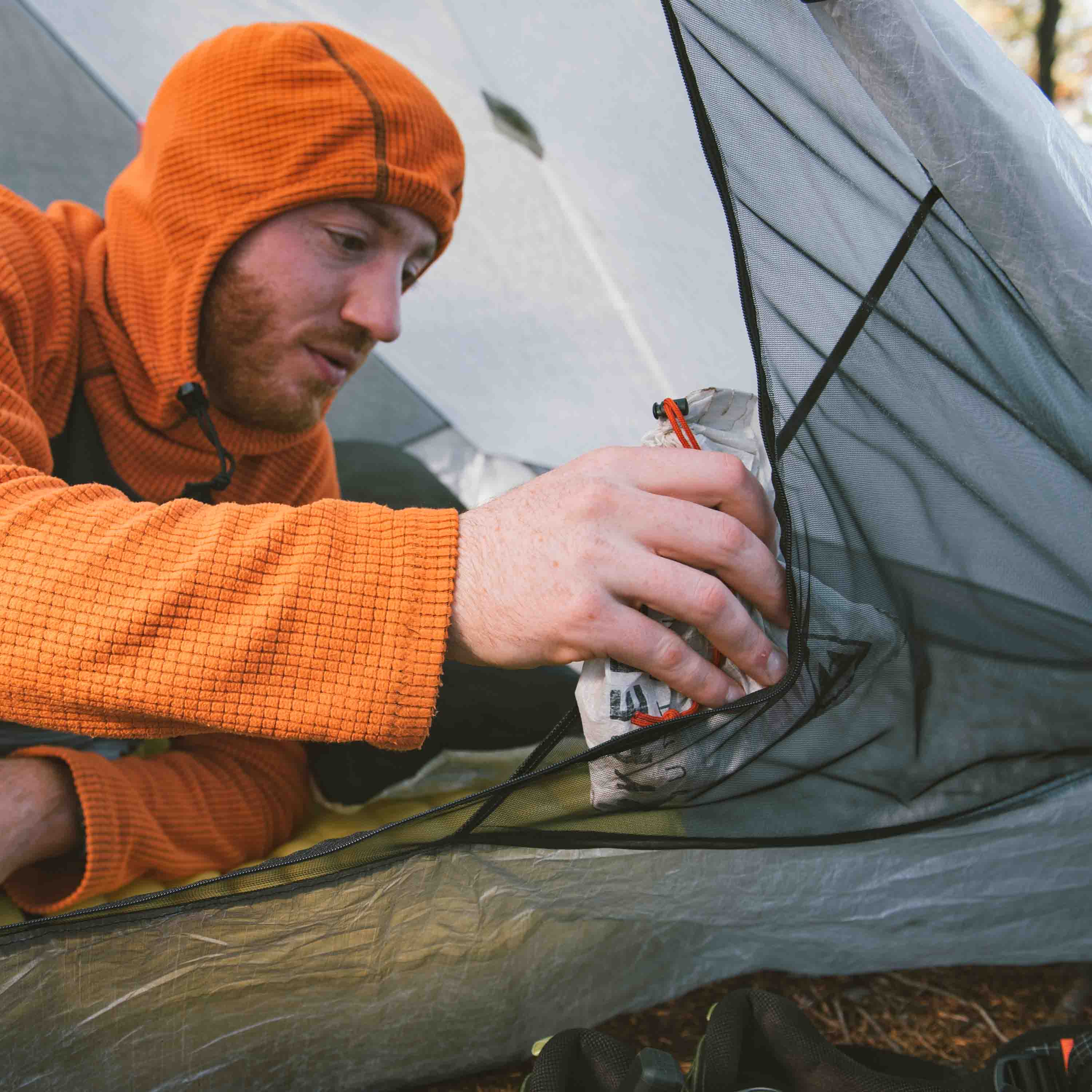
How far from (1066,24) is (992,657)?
8.45 m

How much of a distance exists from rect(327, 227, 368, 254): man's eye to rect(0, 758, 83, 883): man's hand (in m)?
0.65

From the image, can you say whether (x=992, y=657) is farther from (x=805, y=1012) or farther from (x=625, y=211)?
(x=625, y=211)

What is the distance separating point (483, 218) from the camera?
164 cm

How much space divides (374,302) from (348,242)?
78 millimetres

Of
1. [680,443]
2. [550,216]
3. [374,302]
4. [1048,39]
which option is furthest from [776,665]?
[1048,39]

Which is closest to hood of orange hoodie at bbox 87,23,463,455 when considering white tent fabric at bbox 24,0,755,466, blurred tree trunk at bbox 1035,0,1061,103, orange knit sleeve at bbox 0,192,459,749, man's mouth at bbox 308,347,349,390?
man's mouth at bbox 308,347,349,390

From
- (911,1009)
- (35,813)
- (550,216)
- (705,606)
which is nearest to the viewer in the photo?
(705,606)

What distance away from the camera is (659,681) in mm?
573

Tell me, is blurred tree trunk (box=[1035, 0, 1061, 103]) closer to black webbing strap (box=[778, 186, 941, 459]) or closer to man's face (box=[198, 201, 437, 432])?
man's face (box=[198, 201, 437, 432])

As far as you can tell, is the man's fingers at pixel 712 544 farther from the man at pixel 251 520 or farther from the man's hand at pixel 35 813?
the man's hand at pixel 35 813

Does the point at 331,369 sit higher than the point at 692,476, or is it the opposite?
the point at 692,476

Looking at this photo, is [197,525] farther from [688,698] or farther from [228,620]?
[688,698]

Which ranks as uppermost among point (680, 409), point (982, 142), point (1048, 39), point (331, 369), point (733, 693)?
point (1048, 39)

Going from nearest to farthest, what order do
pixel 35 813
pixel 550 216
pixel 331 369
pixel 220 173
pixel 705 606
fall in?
pixel 705 606 → pixel 35 813 → pixel 220 173 → pixel 331 369 → pixel 550 216
